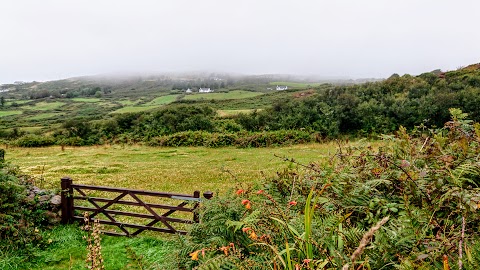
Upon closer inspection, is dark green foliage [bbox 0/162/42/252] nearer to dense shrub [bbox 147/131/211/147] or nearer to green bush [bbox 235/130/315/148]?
green bush [bbox 235/130/315/148]

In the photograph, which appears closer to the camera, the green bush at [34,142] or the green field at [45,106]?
the green bush at [34,142]

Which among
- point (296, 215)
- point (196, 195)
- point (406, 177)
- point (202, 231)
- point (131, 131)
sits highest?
point (406, 177)

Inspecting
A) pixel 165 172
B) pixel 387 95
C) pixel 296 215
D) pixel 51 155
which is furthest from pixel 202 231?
pixel 387 95

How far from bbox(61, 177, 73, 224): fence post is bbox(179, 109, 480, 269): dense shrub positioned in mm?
6478

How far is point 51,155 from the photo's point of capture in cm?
2609

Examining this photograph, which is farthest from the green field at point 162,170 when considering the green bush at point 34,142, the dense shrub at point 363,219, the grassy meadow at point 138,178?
the green bush at point 34,142

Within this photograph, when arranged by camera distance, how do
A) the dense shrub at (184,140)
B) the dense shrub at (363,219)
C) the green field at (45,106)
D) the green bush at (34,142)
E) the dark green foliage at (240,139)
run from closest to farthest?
the dense shrub at (363,219), the dark green foliage at (240,139), the dense shrub at (184,140), the green bush at (34,142), the green field at (45,106)

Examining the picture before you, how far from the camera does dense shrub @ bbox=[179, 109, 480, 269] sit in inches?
92.1

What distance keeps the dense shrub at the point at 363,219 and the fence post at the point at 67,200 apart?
6478 millimetres

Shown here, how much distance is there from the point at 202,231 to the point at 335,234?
4.65ft

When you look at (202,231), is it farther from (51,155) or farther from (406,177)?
(51,155)

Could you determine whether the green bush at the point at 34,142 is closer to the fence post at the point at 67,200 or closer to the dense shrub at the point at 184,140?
the dense shrub at the point at 184,140

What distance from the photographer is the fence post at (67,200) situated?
29.1ft

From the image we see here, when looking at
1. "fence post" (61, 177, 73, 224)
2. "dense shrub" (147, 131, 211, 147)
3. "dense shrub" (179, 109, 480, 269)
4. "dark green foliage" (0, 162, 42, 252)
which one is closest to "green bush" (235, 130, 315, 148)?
"dense shrub" (147, 131, 211, 147)
